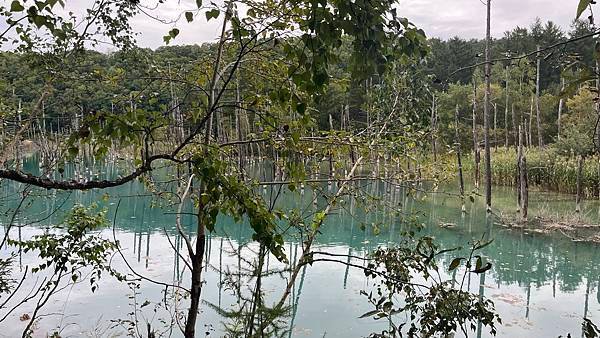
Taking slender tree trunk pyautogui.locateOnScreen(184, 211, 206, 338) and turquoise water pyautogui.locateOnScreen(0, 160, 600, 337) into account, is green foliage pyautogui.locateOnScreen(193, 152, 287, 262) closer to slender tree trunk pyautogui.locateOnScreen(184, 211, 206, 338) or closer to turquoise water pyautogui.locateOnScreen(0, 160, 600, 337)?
slender tree trunk pyautogui.locateOnScreen(184, 211, 206, 338)

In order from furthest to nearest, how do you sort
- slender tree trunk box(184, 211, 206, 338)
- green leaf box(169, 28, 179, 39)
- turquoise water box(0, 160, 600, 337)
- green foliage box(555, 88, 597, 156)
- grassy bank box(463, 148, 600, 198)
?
grassy bank box(463, 148, 600, 198), green foliage box(555, 88, 597, 156), turquoise water box(0, 160, 600, 337), slender tree trunk box(184, 211, 206, 338), green leaf box(169, 28, 179, 39)

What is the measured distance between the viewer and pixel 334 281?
7.29 m

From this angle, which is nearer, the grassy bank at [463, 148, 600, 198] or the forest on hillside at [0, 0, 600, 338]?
the forest on hillside at [0, 0, 600, 338]

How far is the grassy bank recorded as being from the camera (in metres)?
13.8

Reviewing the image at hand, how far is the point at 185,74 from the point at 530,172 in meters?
15.2

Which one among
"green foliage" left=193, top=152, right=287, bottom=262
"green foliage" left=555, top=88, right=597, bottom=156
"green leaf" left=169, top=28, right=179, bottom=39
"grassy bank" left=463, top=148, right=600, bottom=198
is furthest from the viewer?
"grassy bank" left=463, top=148, right=600, bottom=198

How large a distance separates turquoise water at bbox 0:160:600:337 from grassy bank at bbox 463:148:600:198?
187 centimetres

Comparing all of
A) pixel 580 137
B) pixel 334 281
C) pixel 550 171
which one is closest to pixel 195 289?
pixel 334 281

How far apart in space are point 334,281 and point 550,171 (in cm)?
1056

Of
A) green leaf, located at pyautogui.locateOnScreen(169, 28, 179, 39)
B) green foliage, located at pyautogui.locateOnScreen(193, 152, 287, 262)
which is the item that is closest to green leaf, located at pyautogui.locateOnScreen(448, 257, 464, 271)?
green foliage, located at pyautogui.locateOnScreen(193, 152, 287, 262)

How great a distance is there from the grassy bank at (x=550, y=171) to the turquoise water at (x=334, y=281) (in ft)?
6.13

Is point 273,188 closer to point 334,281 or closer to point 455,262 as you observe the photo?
point 455,262

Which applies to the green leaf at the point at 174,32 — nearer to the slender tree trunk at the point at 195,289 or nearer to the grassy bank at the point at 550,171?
the slender tree trunk at the point at 195,289

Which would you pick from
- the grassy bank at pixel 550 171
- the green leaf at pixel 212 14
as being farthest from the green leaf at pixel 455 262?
the grassy bank at pixel 550 171
